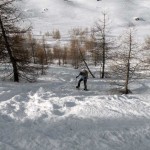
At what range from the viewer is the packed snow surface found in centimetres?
995

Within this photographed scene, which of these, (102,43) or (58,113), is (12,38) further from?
(102,43)

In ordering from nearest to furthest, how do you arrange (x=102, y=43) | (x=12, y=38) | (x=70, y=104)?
(x=70, y=104) → (x=12, y=38) → (x=102, y=43)

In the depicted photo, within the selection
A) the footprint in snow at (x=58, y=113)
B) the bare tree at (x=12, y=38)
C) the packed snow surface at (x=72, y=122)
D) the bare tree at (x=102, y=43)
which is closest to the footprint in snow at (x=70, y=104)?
the packed snow surface at (x=72, y=122)

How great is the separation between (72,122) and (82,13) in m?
132

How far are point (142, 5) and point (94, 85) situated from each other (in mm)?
138641

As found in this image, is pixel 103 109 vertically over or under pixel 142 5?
under

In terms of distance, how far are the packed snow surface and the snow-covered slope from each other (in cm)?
9501

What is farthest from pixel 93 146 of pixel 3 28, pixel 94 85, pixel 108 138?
pixel 3 28

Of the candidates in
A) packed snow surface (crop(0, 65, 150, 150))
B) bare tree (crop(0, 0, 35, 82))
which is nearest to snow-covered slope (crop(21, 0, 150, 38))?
bare tree (crop(0, 0, 35, 82))

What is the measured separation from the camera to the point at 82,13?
138 metres

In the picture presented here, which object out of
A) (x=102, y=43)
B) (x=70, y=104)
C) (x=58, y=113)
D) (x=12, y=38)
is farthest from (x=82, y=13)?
(x=58, y=113)

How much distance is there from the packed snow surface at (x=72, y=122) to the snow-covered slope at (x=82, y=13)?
95.0 meters

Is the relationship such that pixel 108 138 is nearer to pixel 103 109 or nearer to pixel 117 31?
pixel 103 109

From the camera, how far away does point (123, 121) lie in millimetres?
11953
